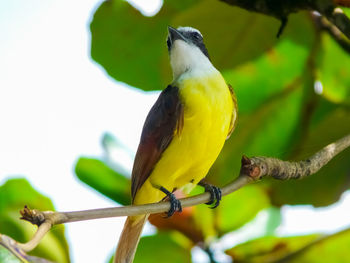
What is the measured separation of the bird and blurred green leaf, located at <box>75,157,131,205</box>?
0.14ft


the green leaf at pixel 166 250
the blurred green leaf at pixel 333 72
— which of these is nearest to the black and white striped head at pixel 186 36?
the blurred green leaf at pixel 333 72

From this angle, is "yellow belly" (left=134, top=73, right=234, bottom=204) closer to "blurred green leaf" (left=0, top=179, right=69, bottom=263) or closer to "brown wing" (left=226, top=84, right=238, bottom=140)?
"brown wing" (left=226, top=84, right=238, bottom=140)

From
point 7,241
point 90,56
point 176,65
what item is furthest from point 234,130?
point 7,241

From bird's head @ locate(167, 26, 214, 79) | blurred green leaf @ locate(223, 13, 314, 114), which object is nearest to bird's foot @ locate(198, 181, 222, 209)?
blurred green leaf @ locate(223, 13, 314, 114)

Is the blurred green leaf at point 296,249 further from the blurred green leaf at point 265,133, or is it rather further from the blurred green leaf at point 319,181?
the blurred green leaf at point 265,133

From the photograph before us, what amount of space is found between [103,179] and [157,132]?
20cm

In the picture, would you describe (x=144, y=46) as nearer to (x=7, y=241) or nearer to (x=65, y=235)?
(x=65, y=235)

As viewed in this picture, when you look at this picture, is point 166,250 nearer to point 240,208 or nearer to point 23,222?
point 240,208

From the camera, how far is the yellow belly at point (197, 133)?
6.04 feet

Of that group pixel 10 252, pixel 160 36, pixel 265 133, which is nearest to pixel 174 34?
pixel 160 36

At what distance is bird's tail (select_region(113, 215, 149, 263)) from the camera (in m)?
1.85

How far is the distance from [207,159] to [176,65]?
0.42 metres

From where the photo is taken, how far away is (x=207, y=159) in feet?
6.16

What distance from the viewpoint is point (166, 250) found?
5.88 ft
